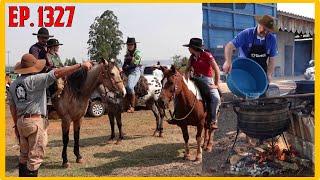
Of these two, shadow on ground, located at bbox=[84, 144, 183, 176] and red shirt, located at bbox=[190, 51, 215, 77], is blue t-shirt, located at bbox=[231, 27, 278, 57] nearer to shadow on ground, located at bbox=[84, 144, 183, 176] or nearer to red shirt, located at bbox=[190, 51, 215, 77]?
red shirt, located at bbox=[190, 51, 215, 77]

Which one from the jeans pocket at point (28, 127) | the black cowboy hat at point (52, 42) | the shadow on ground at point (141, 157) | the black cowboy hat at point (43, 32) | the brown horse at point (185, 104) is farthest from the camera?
the black cowboy hat at point (52, 42)

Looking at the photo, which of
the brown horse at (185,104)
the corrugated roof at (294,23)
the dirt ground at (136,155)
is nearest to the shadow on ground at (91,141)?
the dirt ground at (136,155)

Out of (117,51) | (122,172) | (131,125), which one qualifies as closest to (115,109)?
(117,51)

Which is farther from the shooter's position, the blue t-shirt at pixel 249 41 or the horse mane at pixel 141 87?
the horse mane at pixel 141 87

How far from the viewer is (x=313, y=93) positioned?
5.56 m

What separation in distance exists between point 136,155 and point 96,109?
535 cm

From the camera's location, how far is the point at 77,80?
6754 mm

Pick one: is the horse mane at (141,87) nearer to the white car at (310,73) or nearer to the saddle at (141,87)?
the saddle at (141,87)

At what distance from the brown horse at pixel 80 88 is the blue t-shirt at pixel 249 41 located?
2173 millimetres

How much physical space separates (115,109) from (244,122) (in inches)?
150

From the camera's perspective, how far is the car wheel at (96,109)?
40.0ft

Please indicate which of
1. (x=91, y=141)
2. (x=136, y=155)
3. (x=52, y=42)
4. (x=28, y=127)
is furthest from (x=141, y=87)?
(x=28, y=127)

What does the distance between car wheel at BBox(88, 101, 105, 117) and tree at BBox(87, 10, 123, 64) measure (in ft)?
13.5

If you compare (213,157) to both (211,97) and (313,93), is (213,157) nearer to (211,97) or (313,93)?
(211,97)
